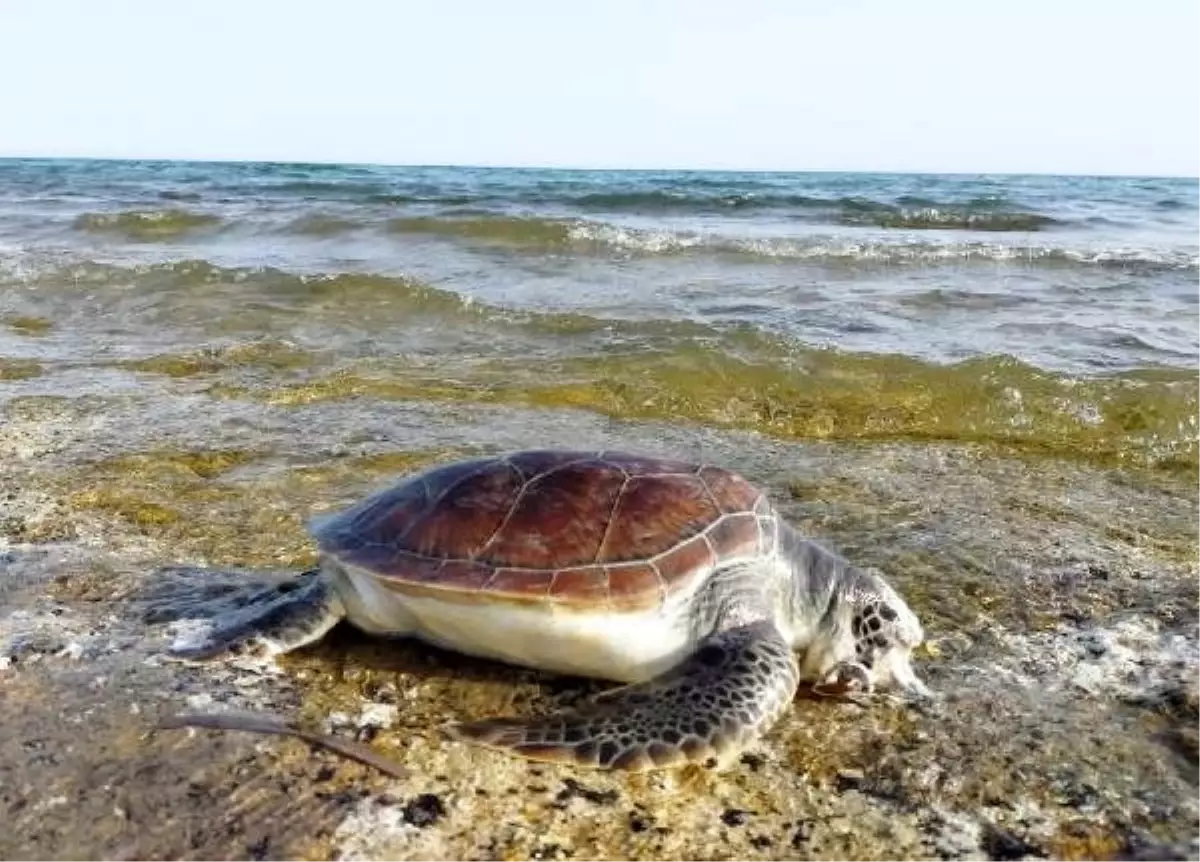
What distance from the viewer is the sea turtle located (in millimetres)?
3064

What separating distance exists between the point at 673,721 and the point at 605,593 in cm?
45

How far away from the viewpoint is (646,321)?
9195mm

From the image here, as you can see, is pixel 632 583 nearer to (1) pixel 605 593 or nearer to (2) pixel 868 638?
(1) pixel 605 593

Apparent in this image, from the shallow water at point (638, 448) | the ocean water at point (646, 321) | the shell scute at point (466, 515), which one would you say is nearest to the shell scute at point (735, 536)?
the shallow water at point (638, 448)

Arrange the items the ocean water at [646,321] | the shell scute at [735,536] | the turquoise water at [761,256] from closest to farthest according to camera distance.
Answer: the shell scute at [735,536], the ocean water at [646,321], the turquoise water at [761,256]

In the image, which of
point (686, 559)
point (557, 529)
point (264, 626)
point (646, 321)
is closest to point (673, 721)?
point (686, 559)

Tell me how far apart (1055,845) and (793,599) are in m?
1.17

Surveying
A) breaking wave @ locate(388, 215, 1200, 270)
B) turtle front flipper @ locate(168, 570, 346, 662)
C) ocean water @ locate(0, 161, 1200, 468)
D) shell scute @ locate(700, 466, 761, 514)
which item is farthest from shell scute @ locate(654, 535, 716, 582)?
breaking wave @ locate(388, 215, 1200, 270)

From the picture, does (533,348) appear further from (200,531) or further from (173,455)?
(200,531)

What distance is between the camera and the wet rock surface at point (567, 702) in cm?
245

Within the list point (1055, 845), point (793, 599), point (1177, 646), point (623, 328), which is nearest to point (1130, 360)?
point (623, 328)

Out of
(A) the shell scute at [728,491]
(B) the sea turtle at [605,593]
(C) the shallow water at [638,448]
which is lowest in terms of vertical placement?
(C) the shallow water at [638,448]

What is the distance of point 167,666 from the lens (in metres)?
3.21

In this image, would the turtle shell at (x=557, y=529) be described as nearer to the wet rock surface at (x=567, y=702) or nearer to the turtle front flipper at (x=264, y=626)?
the turtle front flipper at (x=264, y=626)
